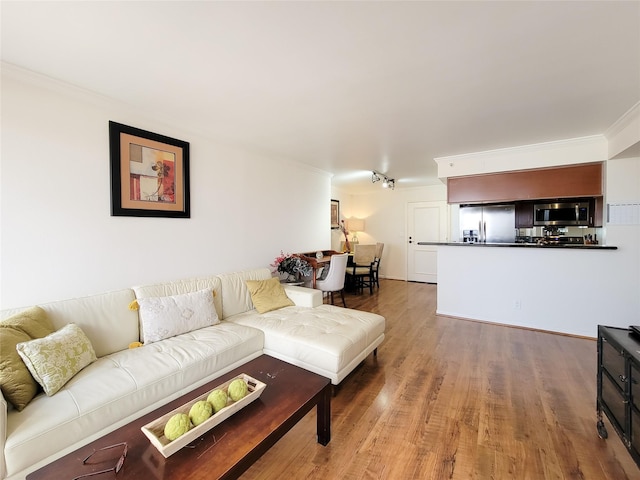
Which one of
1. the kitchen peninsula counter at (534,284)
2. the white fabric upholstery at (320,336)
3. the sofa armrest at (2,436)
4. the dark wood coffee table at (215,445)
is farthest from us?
the kitchen peninsula counter at (534,284)

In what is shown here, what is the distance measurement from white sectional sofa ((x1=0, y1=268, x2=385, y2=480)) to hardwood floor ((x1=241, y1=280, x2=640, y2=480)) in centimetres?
36

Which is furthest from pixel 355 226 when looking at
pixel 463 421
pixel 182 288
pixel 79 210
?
pixel 79 210

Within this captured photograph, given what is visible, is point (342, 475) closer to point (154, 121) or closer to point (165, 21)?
point (165, 21)

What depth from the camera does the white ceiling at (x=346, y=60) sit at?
1366 mm

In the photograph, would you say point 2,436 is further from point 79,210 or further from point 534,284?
point 534,284

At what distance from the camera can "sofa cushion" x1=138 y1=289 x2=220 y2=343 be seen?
2.18 metres

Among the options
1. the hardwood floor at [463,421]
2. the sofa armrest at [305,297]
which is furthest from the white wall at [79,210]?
the hardwood floor at [463,421]

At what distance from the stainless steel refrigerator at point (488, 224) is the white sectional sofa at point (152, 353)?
323 cm

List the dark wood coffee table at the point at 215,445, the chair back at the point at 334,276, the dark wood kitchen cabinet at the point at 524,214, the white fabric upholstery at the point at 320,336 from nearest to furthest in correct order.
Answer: the dark wood coffee table at the point at 215,445 → the white fabric upholstery at the point at 320,336 → the chair back at the point at 334,276 → the dark wood kitchen cabinet at the point at 524,214

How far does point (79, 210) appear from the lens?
2166mm

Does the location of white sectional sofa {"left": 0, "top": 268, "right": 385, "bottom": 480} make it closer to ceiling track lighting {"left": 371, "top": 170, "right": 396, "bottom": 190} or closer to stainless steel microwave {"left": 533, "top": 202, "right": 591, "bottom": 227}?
ceiling track lighting {"left": 371, "top": 170, "right": 396, "bottom": 190}

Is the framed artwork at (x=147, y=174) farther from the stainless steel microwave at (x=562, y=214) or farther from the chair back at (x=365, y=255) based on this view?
the stainless steel microwave at (x=562, y=214)

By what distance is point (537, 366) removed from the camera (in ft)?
8.55

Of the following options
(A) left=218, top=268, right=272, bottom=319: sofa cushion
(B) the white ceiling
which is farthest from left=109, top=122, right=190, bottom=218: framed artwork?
(A) left=218, top=268, right=272, bottom=319: sofa cushion
